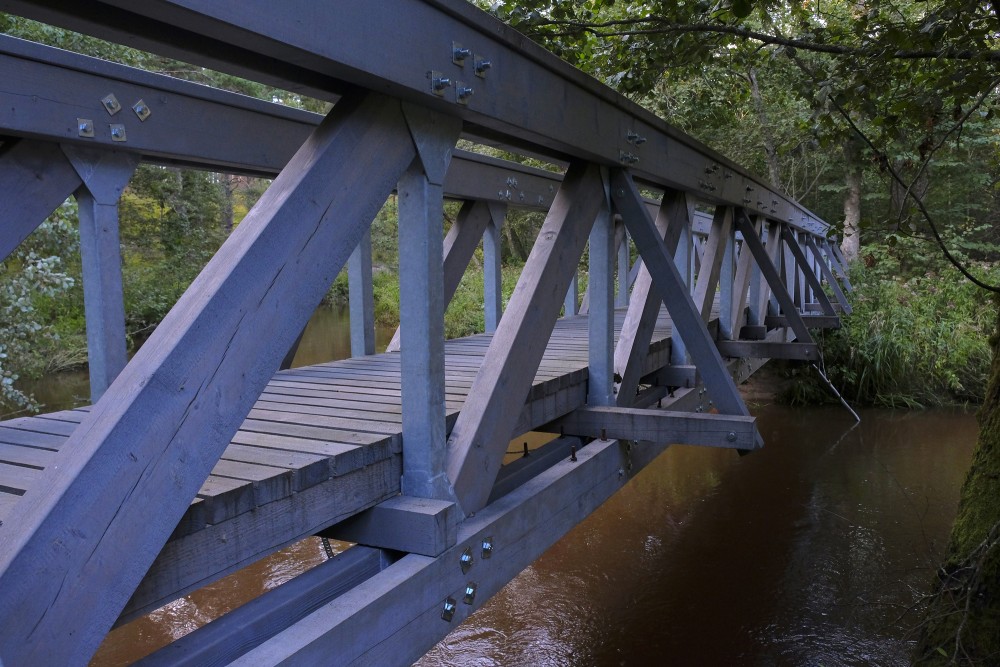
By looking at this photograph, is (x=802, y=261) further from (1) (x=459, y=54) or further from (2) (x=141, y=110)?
(1) (x=459, y=54)

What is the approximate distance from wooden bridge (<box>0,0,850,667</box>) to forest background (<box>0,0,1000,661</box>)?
3.75 ft

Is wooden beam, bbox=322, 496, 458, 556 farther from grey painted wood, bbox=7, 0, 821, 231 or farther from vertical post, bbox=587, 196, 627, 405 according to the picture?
vertical post, bbox=587, 196, 627, 405

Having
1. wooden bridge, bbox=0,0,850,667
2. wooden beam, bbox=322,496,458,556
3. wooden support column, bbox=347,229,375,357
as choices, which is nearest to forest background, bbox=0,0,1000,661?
wooden bridge, bbox=0,0,850,667

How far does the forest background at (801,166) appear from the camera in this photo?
4199mm

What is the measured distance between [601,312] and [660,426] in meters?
0.52

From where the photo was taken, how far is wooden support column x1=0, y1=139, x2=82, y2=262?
9.93 feet

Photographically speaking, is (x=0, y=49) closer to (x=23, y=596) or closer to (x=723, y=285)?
(x=23, y=596)

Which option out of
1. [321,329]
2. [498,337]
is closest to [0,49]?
[498,337]

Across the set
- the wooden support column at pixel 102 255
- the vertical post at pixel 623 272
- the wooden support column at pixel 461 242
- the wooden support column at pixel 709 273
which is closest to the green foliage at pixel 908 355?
the vertical post at pixel 623 272

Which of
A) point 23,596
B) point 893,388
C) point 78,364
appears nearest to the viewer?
point 23,596

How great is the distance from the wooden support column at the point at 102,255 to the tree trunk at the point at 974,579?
3452 mm

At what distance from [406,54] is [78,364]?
40.9 ft

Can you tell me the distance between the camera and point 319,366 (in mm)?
4145

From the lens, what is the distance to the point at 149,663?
5.10 feet
